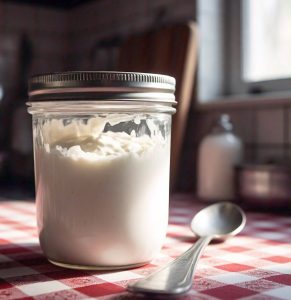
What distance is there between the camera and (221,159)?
1.21 m

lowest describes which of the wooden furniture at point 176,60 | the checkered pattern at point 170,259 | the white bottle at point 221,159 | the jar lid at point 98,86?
the checkered pattern at point 170,259

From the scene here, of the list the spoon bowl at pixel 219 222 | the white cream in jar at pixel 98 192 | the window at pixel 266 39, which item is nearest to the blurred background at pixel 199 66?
the window at pixel 266 39

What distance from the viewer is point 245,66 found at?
1.47 metres

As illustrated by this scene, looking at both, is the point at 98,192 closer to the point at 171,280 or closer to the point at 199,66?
the point at 171,280

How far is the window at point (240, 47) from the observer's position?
1411 millimetres

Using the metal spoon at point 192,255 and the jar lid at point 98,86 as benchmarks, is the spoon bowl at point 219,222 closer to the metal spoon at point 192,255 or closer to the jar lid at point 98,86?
the metal spoon at point 192,255

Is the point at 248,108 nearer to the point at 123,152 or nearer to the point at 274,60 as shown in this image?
the point at 274,60

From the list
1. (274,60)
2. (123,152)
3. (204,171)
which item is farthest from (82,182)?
(274,60)

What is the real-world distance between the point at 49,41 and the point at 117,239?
65.4 inches

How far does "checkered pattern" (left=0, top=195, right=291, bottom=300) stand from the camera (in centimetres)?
48

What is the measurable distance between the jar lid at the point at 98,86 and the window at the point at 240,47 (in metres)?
0.93

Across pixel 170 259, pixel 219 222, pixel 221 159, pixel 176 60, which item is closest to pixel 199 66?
pixel 176 60

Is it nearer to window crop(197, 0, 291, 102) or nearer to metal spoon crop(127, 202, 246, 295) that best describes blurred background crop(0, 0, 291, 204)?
window crop(197, 0, 291, 102)

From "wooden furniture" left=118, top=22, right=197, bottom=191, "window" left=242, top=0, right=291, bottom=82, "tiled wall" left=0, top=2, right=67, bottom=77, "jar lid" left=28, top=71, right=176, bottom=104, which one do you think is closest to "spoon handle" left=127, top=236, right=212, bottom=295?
"jar lid" left=28, top=71, right=176, bottom=104
